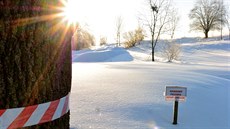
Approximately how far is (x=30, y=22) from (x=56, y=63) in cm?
44

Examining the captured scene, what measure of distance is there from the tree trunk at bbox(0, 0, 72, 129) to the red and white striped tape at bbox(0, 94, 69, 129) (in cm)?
4

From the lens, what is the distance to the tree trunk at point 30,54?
2.07m

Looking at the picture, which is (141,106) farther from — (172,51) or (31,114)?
(172,51)

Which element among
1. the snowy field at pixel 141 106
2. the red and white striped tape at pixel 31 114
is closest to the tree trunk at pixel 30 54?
the red and white striped tape at pixel 31 114

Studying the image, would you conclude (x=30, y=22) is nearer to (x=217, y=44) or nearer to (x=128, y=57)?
(x=128, y=57)

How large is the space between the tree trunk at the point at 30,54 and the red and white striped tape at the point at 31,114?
4 centimetres

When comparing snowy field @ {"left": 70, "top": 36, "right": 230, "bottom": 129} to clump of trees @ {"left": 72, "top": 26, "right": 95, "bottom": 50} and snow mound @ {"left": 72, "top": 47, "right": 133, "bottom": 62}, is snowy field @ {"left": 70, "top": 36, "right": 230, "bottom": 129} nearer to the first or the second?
snow mound @ {"left": 72, "top": 47, "right": 133, "bottom": 62}

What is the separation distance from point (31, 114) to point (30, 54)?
18.6 inches

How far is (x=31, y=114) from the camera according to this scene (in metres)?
2.27

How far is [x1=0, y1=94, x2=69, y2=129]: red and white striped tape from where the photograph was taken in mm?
2131

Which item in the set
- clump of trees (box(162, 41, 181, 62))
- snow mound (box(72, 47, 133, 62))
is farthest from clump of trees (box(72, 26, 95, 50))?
clump of trees (box(162, 41, 181, 62))

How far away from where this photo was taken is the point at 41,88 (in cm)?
234

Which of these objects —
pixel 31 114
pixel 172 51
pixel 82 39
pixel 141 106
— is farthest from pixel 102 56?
pixel 31 114

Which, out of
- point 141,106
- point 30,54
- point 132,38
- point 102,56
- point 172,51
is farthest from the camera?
point 132,38
